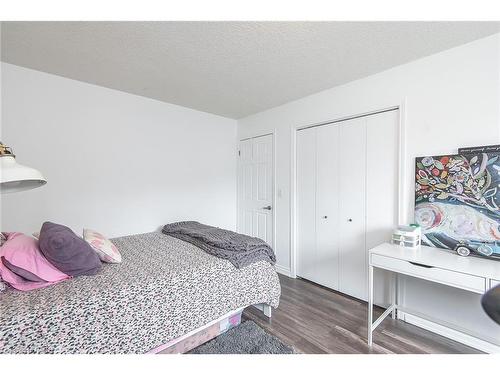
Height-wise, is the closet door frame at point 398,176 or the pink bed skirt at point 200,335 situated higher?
the closet door frame at point 398,176

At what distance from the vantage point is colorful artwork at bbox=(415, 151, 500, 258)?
161 centimetres

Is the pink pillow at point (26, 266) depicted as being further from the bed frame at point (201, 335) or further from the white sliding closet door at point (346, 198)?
the white sliding closet door at point (346, 198)

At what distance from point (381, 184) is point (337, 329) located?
1.39 m

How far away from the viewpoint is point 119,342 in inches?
49.3

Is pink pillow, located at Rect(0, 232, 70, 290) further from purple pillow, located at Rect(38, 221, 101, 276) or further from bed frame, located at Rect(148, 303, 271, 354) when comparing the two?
bed frame, located at Rect(148, 303, 271, 354)

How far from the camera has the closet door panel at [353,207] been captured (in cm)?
234

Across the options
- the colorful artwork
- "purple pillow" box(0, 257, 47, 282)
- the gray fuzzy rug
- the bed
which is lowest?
the gray fuzzy rug

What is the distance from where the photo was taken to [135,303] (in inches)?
52.3

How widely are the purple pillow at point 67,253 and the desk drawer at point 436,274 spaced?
2.05 m

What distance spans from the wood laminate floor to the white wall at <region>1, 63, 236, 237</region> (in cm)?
178

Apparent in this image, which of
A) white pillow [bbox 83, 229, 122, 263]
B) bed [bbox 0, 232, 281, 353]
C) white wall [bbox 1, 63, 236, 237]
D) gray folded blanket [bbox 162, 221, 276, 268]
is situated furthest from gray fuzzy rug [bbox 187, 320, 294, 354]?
white wall [bbox 1, 63, 236, 237]

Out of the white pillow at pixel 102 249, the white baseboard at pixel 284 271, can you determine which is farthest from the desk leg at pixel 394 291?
the white pillow at pixel 102 249
